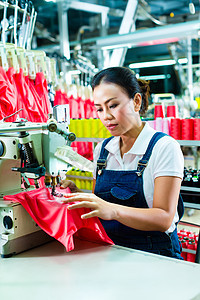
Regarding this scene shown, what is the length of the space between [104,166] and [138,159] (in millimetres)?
214

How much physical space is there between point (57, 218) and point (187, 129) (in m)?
1.92

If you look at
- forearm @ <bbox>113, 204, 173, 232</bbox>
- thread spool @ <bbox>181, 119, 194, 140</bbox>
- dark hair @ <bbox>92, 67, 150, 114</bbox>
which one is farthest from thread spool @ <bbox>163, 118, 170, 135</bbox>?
forearm @ <bbox>113, 204, 173, 232</bbox>

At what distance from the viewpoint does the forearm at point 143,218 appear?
1.43m

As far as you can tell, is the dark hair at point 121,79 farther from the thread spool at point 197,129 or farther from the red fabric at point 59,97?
the red fabric at point 59,97

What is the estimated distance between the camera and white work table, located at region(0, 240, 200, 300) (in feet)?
3.62

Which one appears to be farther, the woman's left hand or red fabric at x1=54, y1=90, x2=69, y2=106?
red fabric at x1=54, y1=90, x2=69, y2=106

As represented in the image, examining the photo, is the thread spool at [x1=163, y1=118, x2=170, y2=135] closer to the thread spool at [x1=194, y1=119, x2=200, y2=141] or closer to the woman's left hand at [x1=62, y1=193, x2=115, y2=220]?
the thread spool at [x1=194, y1=119, x2=200, y2=141]

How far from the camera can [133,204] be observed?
1709mm

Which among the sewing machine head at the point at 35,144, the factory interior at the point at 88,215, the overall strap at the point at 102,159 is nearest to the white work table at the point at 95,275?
the factory interior at the point at 88,215

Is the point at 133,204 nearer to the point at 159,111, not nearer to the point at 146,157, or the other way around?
the point at 146,157

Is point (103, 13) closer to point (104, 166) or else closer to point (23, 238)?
point (104, 166)

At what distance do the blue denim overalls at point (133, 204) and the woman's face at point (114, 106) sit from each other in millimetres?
176

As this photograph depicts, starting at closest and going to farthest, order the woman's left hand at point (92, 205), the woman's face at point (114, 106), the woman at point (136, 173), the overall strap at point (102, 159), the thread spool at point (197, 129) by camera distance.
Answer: the woman's left hand at point (92, 205), the woman at point (136, 173), the woman's face at point (114, 106), the overall strap at point (102, 159), the thread spool at point (197, 129)

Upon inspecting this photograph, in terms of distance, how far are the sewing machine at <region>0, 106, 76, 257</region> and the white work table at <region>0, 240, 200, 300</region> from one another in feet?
0.21
